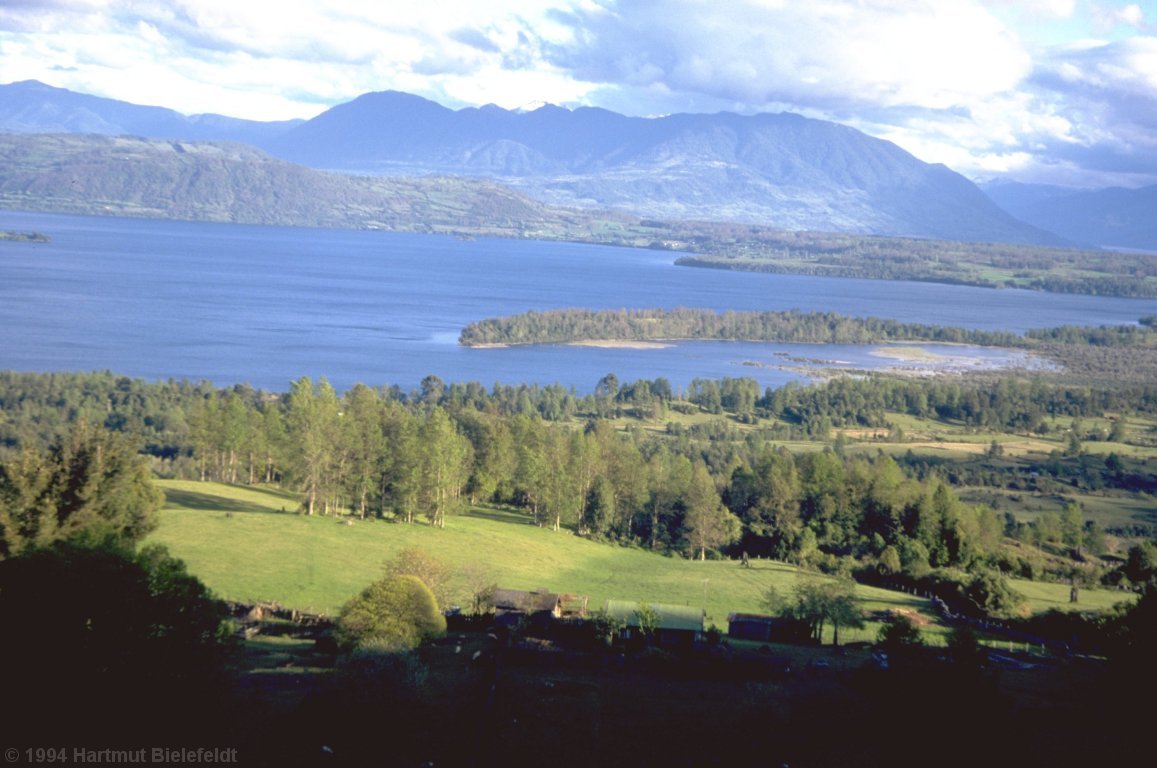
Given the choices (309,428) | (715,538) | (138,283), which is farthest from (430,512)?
(138,283)

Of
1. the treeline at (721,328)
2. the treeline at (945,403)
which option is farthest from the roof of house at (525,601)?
the treeline at (721,328)

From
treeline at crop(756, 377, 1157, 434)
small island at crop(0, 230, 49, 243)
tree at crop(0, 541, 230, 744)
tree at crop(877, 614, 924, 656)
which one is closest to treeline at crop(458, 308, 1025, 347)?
treeline at crop(756, 377, 1157, 434)

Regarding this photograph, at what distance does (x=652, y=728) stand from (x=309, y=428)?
23.0 m

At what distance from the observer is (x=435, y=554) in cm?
3102

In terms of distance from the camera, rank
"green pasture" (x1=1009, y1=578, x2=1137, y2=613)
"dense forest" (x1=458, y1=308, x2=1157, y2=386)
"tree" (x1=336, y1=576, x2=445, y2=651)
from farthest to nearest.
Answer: "dense forest" (x1=458, y1=308, x2=1157, y2=386)
"green pasture" (x1=1009, y1=578, x2=1137, y2=613)
"tree" (x1=336, y1=576, x2=445, y2=651)

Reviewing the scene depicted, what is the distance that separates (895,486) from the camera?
44.7 m

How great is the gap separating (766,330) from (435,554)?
102 meters

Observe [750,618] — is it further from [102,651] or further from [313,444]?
[313,444]

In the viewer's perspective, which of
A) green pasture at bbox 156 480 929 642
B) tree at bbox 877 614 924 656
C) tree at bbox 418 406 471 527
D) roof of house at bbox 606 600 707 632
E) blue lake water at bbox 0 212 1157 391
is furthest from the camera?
blue lake water at bbox 0 212 1157 391

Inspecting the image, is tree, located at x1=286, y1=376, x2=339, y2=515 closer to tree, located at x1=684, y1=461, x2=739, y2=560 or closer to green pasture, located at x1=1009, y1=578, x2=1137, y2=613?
tree, located at x1=684, y1=461, x2=739, y2=560

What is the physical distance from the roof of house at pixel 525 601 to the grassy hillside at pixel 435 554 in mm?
996

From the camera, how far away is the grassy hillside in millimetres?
26703

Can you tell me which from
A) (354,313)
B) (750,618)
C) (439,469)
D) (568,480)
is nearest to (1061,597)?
(750,618)

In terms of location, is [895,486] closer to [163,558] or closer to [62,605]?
[163,558]
